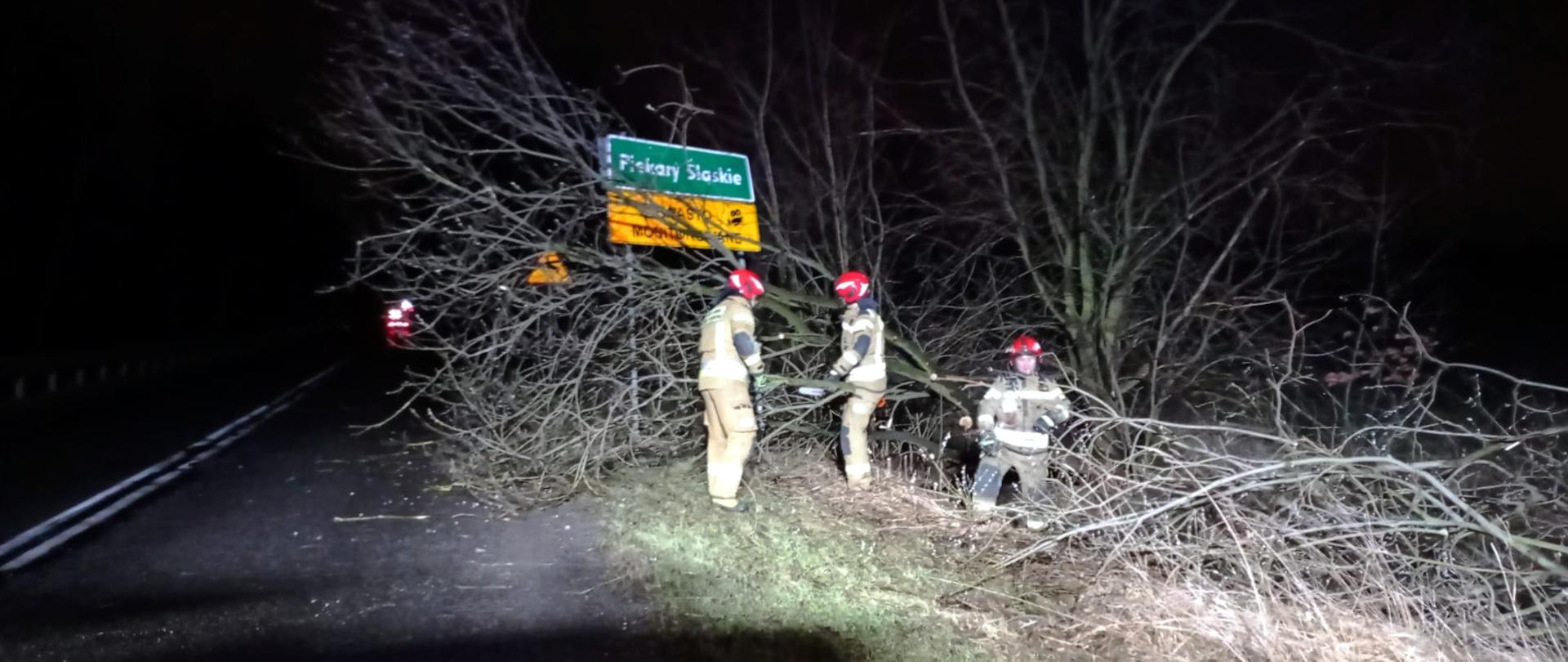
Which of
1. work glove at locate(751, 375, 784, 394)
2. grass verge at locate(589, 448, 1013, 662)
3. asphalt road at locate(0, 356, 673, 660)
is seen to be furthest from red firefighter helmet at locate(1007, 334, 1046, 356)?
asphalt road at locate(0, 356, 673, 660)

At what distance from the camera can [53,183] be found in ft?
68.2

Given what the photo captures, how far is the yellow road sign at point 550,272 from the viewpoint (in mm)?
7395

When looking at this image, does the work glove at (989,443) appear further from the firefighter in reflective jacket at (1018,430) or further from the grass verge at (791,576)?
the grass verge at (791,576)

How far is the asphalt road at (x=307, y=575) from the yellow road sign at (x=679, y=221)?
2093mm

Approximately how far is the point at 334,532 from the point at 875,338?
146 inches

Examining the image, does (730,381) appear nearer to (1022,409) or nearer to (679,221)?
(679,221)

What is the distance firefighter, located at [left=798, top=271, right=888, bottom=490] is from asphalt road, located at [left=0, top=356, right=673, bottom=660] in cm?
187

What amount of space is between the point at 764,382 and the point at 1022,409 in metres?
1.76

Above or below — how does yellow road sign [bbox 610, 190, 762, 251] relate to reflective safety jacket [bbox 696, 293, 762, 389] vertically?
above

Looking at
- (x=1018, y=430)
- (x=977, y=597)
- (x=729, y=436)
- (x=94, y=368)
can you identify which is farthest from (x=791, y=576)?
(x=94, y=368)

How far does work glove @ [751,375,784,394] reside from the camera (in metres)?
6.97

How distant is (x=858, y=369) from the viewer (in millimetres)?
7105

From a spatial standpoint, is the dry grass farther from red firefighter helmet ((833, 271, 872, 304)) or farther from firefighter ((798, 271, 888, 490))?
red firefighter helmet ((833, 271, 872, 304))

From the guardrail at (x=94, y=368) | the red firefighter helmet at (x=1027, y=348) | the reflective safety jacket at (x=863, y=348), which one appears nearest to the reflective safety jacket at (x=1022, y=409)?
the red firefighter helmet at (x=1027, y=348)
